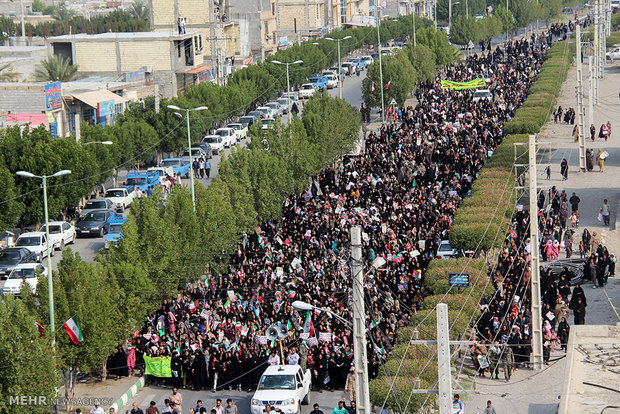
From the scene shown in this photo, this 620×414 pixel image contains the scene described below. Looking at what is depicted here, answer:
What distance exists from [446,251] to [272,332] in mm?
10968

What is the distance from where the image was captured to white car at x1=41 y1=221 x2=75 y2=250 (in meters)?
42.9

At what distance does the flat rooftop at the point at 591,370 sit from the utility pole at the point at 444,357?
14.9 ft

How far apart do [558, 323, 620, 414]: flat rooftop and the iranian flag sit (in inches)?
459

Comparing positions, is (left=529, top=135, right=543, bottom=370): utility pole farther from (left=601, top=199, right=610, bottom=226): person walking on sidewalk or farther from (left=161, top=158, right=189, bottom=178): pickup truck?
(left=161, top=158, right=189, bottom=178): pickup truck

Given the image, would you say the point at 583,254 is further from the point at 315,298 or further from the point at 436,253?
the point at 315,298

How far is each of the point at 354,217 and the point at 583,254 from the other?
7.85 m

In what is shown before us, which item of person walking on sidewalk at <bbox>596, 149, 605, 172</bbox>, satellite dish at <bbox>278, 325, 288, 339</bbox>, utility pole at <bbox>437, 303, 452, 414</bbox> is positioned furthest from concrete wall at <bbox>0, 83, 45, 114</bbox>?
utility pole at <bbox>437, 303, 452, 414</bbox>

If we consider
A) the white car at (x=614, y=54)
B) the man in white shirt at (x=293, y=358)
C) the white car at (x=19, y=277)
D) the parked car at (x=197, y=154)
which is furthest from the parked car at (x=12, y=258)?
the white car at (x=614, y=54)

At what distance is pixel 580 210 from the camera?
4644 centimetres

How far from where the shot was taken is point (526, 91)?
246 ft

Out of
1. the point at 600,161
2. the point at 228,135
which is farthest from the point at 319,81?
the point at 600,161

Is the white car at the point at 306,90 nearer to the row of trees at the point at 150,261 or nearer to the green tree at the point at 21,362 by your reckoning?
the row of trees at the point at 150,261

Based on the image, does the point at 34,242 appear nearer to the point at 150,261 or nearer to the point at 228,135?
the point at 150,261

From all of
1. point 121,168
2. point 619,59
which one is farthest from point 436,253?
point 619,59
